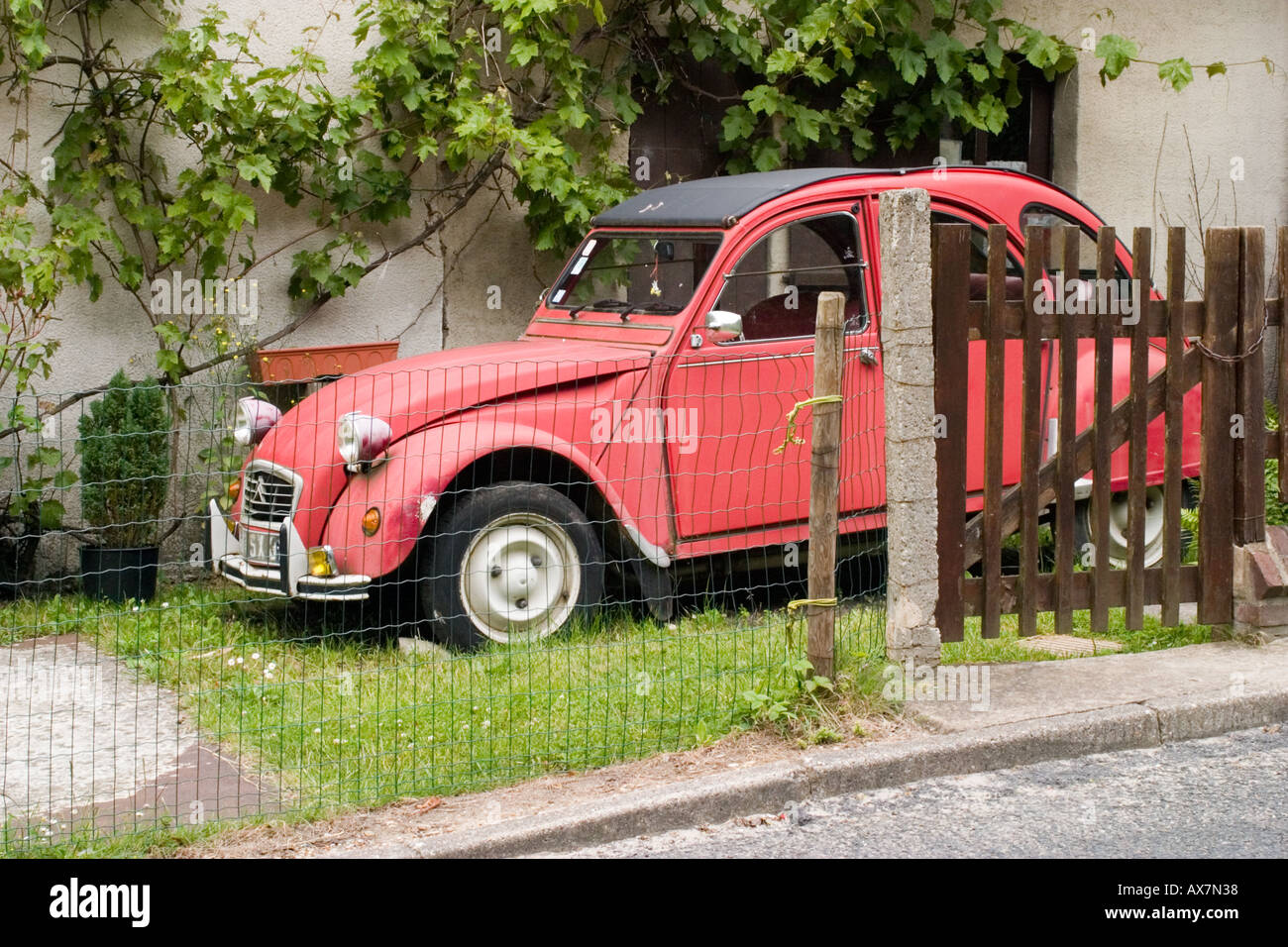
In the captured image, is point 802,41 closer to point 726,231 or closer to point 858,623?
point 726,231

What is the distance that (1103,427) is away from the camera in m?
5.68

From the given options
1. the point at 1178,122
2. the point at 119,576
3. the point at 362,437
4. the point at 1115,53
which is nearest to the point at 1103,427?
the point at 362,437

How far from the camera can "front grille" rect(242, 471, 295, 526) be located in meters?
6.27

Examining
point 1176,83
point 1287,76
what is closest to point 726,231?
point 1176,83

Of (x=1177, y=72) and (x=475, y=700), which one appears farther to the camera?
→ (x=1177, y=72)

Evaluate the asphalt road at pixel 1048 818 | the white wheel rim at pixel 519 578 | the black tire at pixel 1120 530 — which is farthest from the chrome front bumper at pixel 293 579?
the black tire at pixel 1120 530

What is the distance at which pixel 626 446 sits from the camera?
A: 251 inches

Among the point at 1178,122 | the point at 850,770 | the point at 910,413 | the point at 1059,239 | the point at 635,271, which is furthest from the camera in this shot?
the point at 1178,122

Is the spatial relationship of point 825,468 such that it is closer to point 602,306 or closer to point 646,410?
point 646,410

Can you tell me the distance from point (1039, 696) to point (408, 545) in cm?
257

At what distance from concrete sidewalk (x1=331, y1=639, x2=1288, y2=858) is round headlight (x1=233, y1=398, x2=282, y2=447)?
10.3 ft

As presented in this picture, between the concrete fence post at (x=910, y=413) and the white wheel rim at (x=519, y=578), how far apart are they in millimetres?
1585

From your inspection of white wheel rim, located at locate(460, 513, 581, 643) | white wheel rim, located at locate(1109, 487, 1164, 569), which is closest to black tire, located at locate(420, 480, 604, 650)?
white wheel rim, located at locate(460, 513, 581, 643)

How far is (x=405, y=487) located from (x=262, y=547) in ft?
2.72
